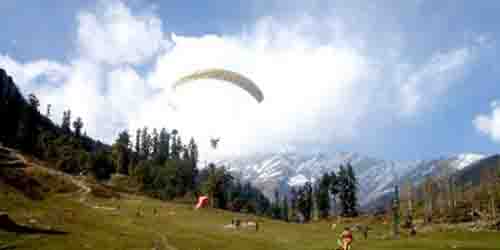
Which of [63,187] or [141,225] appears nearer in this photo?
[141,225]

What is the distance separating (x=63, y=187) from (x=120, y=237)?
58.0 metres

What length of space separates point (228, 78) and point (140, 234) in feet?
82.0

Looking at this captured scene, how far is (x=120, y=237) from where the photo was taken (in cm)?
5394

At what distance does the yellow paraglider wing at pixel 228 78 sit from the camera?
47.1 m

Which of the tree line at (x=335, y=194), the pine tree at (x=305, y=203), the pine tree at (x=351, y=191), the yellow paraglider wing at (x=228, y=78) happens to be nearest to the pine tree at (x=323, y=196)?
the tree line at (x=335, y=194)

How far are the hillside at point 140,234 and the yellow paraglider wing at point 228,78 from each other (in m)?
17.8

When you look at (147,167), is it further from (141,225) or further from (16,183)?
(141,225)

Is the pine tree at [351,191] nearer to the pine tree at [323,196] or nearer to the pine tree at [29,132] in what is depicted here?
the pine tree at [323,196]

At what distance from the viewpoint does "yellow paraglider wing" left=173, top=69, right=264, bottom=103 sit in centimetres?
4709

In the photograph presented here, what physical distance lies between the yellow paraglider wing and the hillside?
17789 millimetres

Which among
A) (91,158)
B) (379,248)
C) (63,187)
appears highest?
(91,158)

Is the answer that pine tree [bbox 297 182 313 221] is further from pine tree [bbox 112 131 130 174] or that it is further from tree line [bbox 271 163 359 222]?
pine tree [bbox 112 131 130 174]

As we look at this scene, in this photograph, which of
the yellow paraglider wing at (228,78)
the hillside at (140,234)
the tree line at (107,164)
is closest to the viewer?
the yellow paraglider wing at (228,78)

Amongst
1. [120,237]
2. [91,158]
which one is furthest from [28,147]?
[120,237]
